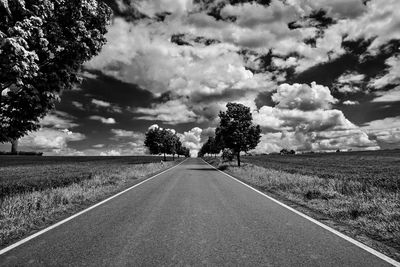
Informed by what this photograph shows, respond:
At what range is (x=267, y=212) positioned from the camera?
323 inches

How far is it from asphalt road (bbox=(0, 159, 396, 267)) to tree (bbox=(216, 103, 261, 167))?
88.7 ft

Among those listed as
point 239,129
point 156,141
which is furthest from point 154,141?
point 239,129

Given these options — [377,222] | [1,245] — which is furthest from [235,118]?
[1,245]

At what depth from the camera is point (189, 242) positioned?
17.0ft

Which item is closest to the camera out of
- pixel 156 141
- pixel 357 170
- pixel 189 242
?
pixel 189 242

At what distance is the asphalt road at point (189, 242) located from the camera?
4297mm

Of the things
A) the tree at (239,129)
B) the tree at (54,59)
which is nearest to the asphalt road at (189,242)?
the tree at (54,59)

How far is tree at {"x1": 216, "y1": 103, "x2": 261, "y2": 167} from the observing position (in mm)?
35219

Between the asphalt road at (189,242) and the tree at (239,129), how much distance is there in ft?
88.7

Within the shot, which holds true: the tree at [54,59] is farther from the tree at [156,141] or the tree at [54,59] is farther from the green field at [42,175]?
the tree at [156,141]

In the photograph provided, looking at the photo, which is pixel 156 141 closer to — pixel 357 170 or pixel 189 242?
pixel 357 170

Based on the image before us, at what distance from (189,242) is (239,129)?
30685 millimetres

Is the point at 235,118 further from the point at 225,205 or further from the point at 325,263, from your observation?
the point at 325,263

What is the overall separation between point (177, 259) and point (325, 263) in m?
2.20
